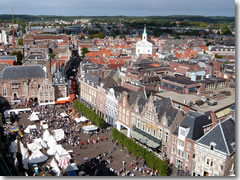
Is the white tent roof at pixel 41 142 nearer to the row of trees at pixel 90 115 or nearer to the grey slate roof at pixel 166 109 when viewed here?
the row of trees at pixel 90 115

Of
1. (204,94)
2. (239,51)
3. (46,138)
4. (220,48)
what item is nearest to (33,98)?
(46,138)

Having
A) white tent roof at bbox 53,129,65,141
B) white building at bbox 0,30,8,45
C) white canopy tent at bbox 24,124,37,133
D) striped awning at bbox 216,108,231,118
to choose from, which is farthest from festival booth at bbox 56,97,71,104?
white building at bbox 0,30,8,45

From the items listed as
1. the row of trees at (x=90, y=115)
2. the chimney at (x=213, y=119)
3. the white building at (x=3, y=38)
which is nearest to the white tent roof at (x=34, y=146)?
the row of trees at (x=90, y=115)

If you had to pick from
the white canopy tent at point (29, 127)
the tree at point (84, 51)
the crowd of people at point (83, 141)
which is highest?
the tree at point (84, 51)

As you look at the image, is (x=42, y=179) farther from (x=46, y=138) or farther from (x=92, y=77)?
(x=92, y=77)

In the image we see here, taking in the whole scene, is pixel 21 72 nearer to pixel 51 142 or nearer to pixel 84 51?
pixel 51 142

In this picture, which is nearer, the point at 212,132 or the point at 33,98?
the point at 212,132
